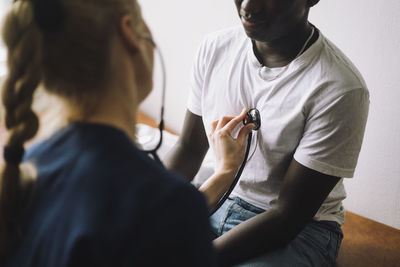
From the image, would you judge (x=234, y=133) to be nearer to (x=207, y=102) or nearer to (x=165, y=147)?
(x=207, y=102)

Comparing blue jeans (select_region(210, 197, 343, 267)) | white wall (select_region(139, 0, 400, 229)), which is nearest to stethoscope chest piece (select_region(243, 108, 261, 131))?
blue jeans (select_region(210, 197, 343, 267))

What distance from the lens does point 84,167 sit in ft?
1.62

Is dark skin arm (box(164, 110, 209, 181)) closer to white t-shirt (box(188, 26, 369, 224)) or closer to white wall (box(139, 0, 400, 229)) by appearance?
white t-shirt (box(188, 26, 369, 224))

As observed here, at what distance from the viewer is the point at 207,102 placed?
120 cm

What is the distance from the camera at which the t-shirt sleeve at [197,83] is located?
3.99ft

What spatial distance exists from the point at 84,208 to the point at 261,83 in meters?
0.72

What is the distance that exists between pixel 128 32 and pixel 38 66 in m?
0.14

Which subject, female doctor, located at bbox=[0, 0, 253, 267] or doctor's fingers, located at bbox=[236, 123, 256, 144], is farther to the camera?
doctor's fingers, located at bbox=[236, 123, 256, 144]

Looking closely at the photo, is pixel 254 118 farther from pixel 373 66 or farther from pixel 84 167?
pixel 84 167

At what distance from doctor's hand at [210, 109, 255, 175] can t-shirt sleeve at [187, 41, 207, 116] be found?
Result: 0.21m

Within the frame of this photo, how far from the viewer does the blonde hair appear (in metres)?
0.52

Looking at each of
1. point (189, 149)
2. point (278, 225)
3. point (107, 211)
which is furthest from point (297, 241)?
point (107, 211)

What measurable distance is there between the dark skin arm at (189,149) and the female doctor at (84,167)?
67 cm

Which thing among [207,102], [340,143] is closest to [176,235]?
[340,143]
